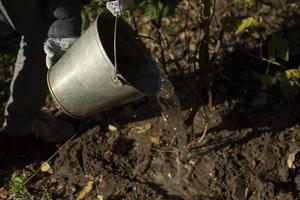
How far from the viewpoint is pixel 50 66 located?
7.13 feet

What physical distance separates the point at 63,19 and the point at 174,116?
717 mm

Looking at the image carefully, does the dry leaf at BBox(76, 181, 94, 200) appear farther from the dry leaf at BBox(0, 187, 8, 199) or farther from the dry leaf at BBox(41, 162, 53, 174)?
the dry leaf at BBox(0, 187, 8, 199)

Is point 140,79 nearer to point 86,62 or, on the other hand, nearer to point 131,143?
point 86,62

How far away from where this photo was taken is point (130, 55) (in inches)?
88.7

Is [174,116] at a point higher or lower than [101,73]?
lower

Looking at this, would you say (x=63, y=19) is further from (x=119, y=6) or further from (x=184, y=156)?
(x=184, y=156)

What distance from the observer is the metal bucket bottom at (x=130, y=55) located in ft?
6.98

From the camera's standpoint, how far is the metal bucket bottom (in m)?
2.13

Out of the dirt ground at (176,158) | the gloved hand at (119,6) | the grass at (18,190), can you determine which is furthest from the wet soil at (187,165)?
the gloved hand at (119,6)

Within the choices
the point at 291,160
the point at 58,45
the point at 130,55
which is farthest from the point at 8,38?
the point at 291,160

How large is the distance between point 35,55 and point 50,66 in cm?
35

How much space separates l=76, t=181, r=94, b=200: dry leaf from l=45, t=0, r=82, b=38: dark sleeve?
2.42 ft

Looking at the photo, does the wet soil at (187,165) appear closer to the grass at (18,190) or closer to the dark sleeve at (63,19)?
the grass at (18,190)

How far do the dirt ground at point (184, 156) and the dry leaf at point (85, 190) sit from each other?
0.01 metres
